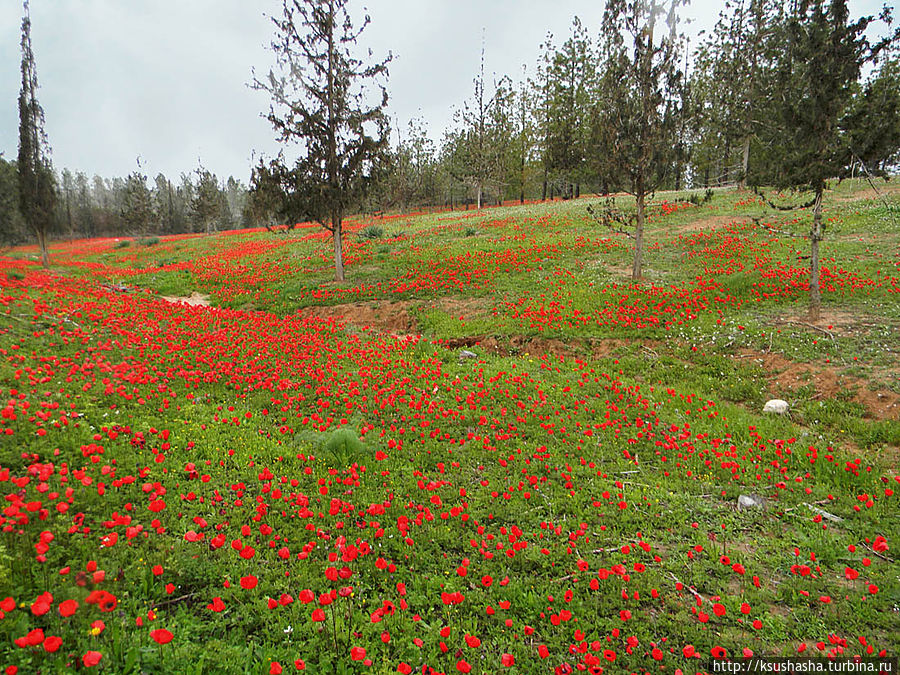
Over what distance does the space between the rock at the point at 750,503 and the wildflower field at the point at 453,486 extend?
0.32 feet

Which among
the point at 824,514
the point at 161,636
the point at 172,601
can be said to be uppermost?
the point at 161,636

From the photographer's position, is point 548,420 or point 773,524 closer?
point 773,524

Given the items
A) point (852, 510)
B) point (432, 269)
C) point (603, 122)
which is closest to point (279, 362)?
point (852, 510)

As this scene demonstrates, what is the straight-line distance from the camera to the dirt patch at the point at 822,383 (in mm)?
6867

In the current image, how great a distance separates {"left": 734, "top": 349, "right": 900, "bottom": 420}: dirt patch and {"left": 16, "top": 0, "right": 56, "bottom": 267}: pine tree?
31863mm

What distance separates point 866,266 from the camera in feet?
43.1

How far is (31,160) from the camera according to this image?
2264 centimetres

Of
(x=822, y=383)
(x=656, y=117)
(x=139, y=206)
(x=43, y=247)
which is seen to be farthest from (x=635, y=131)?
(x=139, y=206)

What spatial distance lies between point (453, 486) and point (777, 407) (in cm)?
604

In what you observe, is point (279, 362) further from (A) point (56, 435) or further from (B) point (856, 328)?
(B) point (856, 328)

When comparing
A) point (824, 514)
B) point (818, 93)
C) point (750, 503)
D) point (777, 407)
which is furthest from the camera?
point (818, 93)

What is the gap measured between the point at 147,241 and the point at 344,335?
38143 millimetres

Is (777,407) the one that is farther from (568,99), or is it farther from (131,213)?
(131,213)

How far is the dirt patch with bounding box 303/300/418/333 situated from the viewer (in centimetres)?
1257
